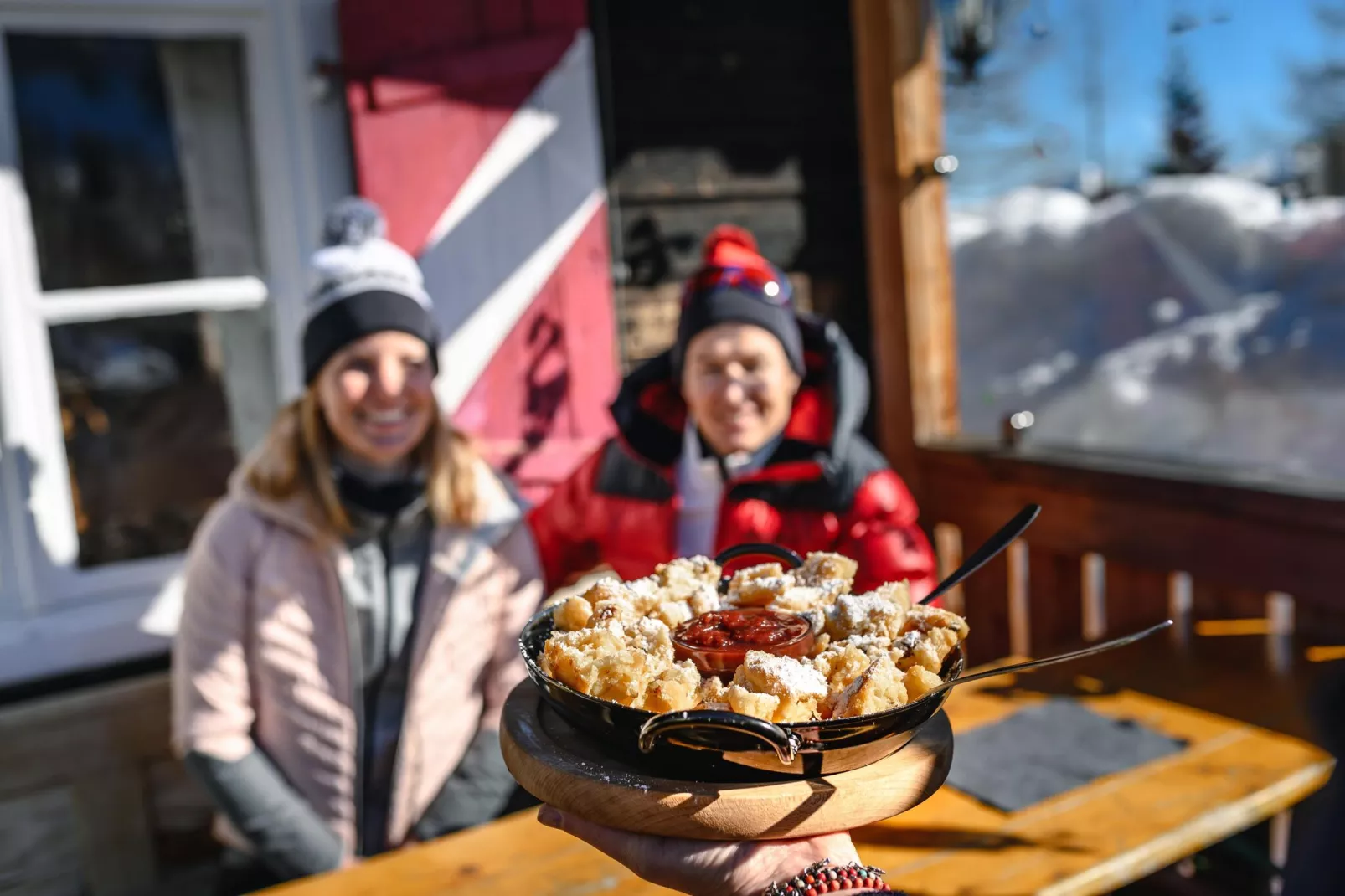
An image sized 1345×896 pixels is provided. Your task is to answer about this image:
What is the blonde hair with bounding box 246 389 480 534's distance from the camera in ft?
6.89

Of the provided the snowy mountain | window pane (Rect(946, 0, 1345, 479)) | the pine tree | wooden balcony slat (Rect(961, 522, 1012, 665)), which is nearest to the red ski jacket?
wooden balcony slat (Rect(961, 522, 1012, 665))

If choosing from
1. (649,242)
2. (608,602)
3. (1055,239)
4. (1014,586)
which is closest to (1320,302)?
(1055,239)

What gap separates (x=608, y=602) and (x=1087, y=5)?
5.92 meters

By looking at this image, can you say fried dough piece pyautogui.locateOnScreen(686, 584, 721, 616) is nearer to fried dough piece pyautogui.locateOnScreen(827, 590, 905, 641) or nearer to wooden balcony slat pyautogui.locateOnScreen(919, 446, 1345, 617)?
fried dough piece pyautogui.locateOnScreen(827, 590, 905, 641)

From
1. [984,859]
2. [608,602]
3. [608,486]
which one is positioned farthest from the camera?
[608,486]

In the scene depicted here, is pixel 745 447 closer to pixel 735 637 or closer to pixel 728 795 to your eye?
pixel 735 637

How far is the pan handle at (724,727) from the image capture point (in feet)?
2.10

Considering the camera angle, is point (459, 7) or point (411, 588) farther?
point (459, 7)

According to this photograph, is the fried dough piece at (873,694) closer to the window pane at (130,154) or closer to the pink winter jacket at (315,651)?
the pink winter jacket at (315,651)

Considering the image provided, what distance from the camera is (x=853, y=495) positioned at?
194cm

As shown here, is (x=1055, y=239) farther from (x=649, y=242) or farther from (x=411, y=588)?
(x=411, y=588)

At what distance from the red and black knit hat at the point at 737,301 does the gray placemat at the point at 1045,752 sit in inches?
30.7

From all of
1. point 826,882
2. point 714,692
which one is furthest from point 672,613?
point 826,882

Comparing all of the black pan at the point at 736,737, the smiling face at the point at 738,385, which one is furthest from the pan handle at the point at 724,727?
the smiling face at the point at 738,385
